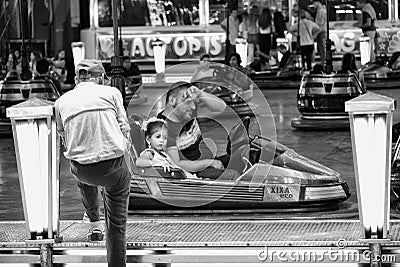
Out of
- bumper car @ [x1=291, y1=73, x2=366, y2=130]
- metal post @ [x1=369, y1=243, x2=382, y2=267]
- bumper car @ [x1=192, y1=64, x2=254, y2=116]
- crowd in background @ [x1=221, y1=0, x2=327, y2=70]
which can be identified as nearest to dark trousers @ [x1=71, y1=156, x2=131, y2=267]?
metal post @ [x1=369, y1=243, x2=382, y2=267]

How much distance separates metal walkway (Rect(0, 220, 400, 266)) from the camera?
746 cm

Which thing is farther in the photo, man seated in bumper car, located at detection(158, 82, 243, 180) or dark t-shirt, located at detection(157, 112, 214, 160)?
dark t-shirt, located at detection(157, 112, 214, 160)

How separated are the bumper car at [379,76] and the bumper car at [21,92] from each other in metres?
7.57

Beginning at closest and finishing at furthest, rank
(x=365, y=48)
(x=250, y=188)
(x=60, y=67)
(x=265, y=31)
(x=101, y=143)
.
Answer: (x=101, y=143), (x=250, y=188), (x=365, y=48), (x=60, y=67), (x=265, y=31)

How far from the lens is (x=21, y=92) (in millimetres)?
17156

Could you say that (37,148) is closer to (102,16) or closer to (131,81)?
(131,81)

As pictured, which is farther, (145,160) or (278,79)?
(278,79)

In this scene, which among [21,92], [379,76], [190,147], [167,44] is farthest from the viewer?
[167,44]

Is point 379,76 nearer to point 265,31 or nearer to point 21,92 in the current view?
point 265,31

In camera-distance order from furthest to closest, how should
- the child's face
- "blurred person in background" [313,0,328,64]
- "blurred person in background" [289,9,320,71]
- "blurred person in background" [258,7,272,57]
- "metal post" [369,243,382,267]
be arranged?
"blurred person in background" [258,7,272,57] → "blurred person in background" [313,0,328,64] → "blurred person in background" [289,9,320,71] → the child's face → "metal post" [369,243,382,267]

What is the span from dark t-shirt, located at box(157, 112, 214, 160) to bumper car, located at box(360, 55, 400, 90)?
1296cm

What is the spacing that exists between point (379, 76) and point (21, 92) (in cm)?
837

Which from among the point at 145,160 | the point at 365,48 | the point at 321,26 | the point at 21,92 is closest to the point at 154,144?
the point at 145,160

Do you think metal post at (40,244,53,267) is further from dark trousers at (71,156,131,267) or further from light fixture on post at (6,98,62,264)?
dark trousers at (71,156,131,267)
